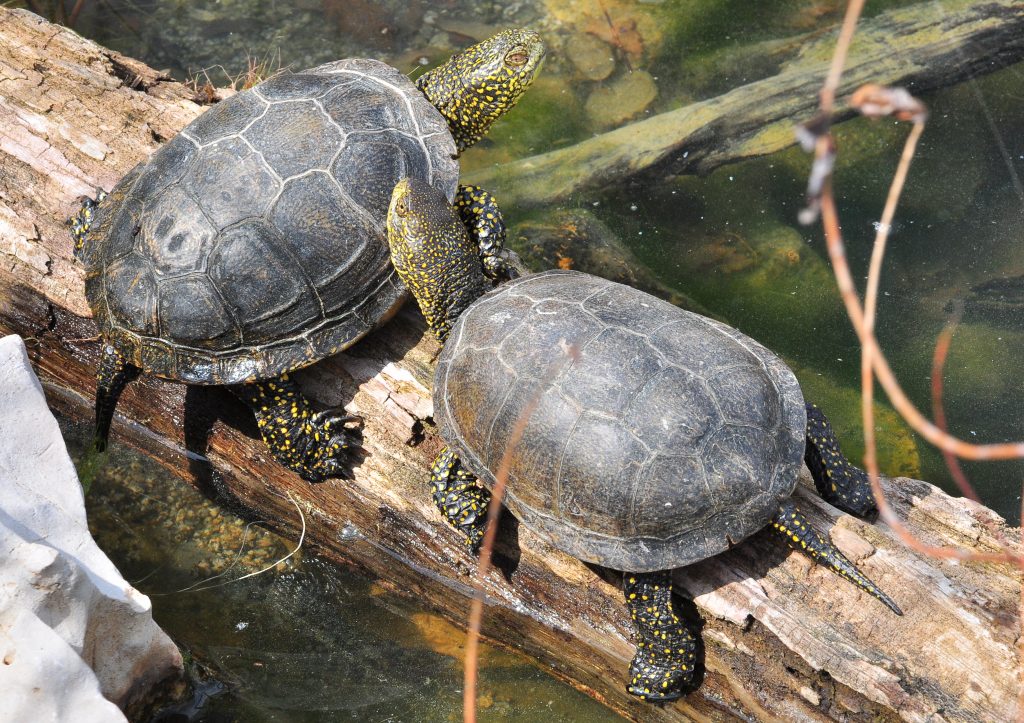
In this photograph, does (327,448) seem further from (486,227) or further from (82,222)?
(82,222)

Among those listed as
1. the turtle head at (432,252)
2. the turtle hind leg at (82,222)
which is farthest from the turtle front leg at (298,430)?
the turtle hind leg at (82,222)

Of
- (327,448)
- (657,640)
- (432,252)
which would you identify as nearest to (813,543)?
(657,640)

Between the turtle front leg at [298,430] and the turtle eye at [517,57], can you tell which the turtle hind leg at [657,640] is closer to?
the turtle front leg at [298,430]

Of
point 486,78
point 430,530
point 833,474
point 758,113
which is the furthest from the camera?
point 758,113

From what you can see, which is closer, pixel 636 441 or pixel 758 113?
pixel 636 441

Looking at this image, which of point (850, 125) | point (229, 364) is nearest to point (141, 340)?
point (229, 364)

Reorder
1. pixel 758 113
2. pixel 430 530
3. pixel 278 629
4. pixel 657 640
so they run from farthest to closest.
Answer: pixel 758 113 < pixel 278 629 < pixel 430 530 < pixel 657 640

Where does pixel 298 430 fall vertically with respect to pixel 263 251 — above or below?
below
